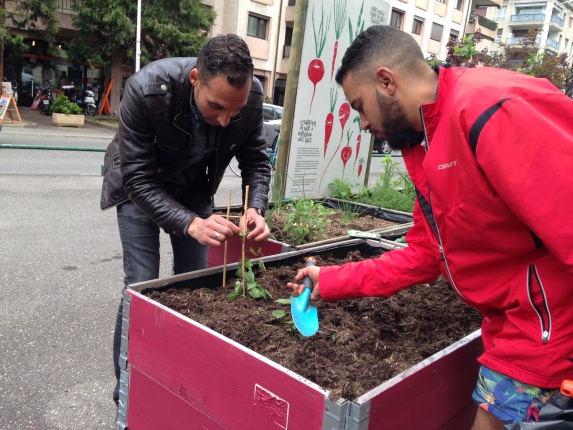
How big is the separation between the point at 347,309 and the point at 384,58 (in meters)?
1.20

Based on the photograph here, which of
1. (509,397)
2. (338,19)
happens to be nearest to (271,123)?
(338,19)

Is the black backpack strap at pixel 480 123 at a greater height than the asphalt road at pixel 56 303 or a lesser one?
greater

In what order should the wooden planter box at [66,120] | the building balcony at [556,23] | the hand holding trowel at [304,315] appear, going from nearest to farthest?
the hand holding trowel at [304,315] < the wooden planter box at [66,120] < the building balcony at [556,23]

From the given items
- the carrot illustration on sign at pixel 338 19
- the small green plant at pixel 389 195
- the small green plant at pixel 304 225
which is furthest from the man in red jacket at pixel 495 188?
the small green plant at pixel 389 195

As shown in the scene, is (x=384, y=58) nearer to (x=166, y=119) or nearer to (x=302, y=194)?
(x=166, y=119)

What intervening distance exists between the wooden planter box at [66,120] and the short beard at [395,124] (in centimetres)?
1932

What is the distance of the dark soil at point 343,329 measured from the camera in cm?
175

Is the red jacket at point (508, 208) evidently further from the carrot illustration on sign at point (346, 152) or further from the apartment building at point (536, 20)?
the apartment building at point (536, 20)

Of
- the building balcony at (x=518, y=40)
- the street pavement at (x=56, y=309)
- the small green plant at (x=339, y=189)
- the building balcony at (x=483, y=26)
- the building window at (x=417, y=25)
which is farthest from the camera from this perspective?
the building balcony at (x=483, y=26)

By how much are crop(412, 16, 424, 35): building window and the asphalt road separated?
3204cm

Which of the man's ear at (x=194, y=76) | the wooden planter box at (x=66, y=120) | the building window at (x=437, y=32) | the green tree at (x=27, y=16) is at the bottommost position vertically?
the wooden planter box at (x=66, y=120)

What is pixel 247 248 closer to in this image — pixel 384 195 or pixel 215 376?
pixel 215 376

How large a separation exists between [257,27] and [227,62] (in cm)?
2720

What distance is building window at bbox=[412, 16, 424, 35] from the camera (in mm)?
35638
